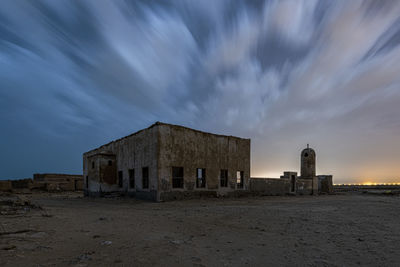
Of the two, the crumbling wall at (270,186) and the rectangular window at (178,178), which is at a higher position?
the rectangular window at (178,178)

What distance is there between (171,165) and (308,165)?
68.7 feet

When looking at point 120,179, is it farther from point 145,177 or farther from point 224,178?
point 224,178

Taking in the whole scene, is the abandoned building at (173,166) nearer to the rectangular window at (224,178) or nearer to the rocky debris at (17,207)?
the rectangular window at (224,178)

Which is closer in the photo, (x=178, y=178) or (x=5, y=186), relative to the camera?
(x=178, y=178)

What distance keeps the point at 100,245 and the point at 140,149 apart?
42.3 feet

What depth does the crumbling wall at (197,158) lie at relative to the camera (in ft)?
51.0

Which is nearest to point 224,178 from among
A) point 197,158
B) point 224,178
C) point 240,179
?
point 224,178

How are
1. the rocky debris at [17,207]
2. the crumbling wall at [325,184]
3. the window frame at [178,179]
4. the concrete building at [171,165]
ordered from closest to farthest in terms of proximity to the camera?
the rocky debris at [17,207] → the concrete building at [171,165] → the window frame at [178,179] → the crumbling wall at [325,184]

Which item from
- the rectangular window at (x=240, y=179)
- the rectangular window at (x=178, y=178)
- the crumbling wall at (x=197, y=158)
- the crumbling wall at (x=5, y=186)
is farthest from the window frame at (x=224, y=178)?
the crumbling wall at (x=5, y=186)

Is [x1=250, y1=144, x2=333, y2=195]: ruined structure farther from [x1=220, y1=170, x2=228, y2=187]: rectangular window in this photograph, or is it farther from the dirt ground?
the dirt ground

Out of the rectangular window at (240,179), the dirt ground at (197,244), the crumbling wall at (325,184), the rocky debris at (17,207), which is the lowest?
the crumbling wall at (325,184)

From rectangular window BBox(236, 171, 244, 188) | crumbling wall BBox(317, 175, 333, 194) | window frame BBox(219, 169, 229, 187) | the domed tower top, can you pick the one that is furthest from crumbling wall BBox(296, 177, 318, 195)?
window frame BBox(219, 169, 229, 187)

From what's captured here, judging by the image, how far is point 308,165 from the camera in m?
29.8

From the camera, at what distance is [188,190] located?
16.5m
